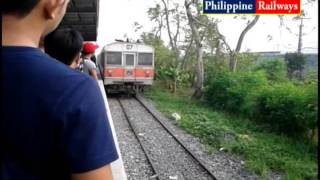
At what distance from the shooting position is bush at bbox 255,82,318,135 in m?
10.2

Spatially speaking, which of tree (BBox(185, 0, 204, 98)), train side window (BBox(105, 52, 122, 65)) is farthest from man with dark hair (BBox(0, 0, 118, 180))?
train side window (BBox(105, 52, 122, 65))

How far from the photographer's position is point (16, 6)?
1.10 m

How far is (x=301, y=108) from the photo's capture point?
10391 mm

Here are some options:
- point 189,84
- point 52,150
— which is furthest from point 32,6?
point 189,84

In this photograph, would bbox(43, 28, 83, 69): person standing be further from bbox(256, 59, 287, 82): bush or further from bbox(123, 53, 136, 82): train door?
bbox(256, 59, 287, 82): bush

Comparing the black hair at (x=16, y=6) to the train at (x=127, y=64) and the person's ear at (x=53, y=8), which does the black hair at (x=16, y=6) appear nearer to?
the person's ear at (x=53, y=8)

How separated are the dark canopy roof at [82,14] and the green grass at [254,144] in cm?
379

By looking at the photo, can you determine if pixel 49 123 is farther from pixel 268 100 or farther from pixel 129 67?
pixel 129 67

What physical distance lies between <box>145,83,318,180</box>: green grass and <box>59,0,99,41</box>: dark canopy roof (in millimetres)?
3794

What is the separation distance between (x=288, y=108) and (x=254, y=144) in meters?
1.74

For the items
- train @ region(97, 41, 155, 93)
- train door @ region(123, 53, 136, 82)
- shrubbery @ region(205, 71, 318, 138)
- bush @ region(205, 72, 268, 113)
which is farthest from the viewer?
train door @ region(123, 53, 136, 82)

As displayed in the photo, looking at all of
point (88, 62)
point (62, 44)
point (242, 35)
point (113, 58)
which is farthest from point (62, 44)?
point (242, 35)

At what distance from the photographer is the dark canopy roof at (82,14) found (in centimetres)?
1015

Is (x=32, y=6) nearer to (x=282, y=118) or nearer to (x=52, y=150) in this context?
(x=52, y=150)
